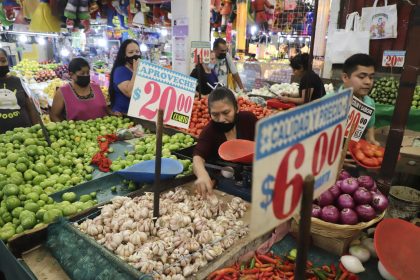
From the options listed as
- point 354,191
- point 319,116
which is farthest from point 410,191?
point 319,116

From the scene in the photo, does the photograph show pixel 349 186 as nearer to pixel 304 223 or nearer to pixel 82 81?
pixel 304 223

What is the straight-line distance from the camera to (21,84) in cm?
473

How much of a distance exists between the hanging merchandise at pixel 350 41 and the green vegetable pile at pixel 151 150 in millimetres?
4373

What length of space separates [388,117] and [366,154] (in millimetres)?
3580

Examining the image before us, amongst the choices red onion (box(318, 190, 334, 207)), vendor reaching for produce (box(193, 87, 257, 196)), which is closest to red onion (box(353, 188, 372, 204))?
red onion (box(318, 190, 334, 207))

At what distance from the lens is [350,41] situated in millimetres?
6238

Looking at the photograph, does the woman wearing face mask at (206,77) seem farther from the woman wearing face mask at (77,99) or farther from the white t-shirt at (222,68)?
the woman wearing face mask at (77,99)

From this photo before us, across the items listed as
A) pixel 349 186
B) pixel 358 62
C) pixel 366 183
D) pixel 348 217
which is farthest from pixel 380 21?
pixel 348 217

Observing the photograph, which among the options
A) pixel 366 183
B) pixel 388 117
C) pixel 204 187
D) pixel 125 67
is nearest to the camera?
pixel 366 183

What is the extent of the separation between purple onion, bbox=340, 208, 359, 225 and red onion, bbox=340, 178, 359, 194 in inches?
6.0

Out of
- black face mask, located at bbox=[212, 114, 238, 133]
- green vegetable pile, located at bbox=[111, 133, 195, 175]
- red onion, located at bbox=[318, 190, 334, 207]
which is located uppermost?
black face mask, located at bbox=[212, 114, 238, 133]

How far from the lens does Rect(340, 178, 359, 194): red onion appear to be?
193cm

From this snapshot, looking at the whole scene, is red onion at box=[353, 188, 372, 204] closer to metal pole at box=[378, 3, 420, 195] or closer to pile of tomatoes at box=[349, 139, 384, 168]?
metal pole at box=[378, 3, 420, 195]

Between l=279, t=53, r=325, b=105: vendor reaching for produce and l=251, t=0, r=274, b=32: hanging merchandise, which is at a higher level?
l=251, t=0, r=274, b=32: hanging merchandise
